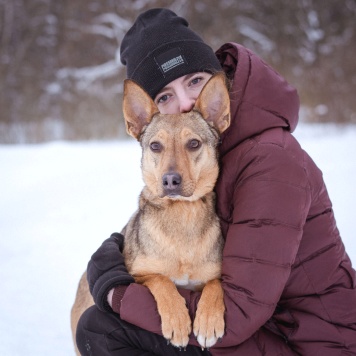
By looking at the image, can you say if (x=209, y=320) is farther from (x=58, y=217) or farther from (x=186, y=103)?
(x=58, y=217)

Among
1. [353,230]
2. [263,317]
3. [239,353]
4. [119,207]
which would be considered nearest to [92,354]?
[239,353]

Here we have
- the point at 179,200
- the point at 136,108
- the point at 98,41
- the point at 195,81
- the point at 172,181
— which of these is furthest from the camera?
the point at 98,41

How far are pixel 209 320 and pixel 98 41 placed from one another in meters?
20.6

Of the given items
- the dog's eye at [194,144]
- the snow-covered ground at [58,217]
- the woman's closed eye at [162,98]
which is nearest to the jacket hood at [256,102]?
the dog's eye at [194,144]

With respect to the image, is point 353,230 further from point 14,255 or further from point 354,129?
point 354,129

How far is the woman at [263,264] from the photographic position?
2.29 m

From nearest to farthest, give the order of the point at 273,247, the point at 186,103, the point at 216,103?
the point at 273,247 → the point at 216,103 → the point at 186,103

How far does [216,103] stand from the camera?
2945 millimetres

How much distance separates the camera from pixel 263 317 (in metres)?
2.31

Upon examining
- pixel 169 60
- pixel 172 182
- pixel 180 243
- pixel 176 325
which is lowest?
pixel 176 325

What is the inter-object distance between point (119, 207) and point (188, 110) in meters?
4.24

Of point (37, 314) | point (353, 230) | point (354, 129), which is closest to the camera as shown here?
point (37, 314)

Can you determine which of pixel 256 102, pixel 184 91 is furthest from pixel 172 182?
pixel 184 91

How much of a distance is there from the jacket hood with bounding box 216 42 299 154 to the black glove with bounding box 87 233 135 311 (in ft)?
3.38
